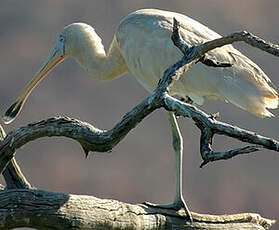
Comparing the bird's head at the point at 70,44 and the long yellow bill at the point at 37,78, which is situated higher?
the bird's head at the point at 70,44

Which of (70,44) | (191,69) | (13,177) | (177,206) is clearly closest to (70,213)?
(13,177)

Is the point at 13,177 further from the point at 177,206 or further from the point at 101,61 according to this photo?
the point at 101,61

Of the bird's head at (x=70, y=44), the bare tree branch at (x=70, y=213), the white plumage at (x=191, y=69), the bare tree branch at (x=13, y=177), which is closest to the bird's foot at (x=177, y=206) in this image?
the bare tree branch at (x=70, y=213)

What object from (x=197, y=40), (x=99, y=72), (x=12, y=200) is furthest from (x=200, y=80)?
(x=12, y=200)

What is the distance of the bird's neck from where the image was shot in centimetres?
598

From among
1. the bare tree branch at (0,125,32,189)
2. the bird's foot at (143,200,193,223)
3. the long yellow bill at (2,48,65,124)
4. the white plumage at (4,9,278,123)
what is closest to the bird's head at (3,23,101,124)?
the long yellow bill at (2,48,65,124)

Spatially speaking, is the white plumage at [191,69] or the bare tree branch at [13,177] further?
the white plumage at [191,69]

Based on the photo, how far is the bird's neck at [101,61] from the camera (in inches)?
236

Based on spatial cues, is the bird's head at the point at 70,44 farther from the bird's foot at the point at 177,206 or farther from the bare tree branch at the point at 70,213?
the bare tree branch at the point at 70,213

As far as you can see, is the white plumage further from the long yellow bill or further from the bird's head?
the bird's head

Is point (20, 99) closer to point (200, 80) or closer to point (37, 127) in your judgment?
point (200, 80)

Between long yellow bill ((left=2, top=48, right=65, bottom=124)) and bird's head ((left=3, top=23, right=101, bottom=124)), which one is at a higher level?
bird's head ((left=3, top=23, right=101, bottom=124))

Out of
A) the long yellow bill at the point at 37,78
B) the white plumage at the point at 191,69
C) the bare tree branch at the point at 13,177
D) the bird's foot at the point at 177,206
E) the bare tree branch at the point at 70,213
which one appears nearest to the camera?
the bare tree branch at the point at 70,213

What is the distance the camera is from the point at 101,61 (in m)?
6.06
